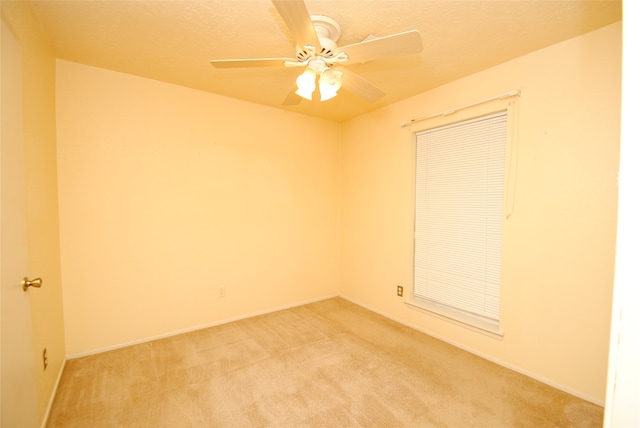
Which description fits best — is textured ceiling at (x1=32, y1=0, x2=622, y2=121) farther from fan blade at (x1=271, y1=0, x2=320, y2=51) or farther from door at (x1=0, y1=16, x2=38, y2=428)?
door at (x1=0, y1=16, x2=38, y2=428)

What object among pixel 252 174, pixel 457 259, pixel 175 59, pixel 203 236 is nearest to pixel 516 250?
pixel 457 259

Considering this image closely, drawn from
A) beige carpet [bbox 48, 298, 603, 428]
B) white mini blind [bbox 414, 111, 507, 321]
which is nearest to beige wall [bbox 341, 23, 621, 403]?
white mini blind [bbox 414, 111, 507, 321]

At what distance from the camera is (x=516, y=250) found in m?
2.17

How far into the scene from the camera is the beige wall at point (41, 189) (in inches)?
59.2

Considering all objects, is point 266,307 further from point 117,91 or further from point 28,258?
point 117,91

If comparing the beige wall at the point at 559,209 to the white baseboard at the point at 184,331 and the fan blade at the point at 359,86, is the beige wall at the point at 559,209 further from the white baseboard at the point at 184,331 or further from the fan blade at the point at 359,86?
the white baseboard at the point at 184,331

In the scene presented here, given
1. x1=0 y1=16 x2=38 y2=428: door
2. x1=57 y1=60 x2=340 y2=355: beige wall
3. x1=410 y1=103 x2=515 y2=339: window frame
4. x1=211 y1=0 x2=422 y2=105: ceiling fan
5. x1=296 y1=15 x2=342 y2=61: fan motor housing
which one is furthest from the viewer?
x1=57 y1=60 x2=340 y2=355: beige wall

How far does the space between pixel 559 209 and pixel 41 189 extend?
346cm

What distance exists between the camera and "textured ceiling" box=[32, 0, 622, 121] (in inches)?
62.3

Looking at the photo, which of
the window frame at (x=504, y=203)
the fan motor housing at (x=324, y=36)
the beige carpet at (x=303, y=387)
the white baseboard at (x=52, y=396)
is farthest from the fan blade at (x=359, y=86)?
the white baseboard at (x=52, y=396)

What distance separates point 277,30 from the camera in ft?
5.83

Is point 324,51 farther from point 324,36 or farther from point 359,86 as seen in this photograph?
point 359,86

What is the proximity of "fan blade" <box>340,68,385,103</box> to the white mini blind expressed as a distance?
42.9 inches

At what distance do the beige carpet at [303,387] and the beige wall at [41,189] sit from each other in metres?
0.35
